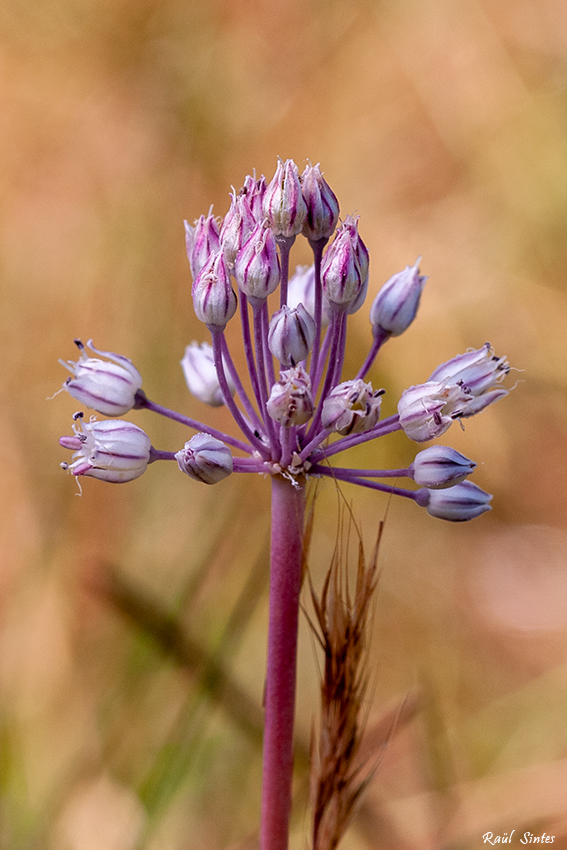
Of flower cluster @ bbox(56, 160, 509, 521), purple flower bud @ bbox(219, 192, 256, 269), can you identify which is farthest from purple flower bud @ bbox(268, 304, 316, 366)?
purple flower bud @ bbox(219, 192, 256, 269)

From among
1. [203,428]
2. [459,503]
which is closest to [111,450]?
[203,428]

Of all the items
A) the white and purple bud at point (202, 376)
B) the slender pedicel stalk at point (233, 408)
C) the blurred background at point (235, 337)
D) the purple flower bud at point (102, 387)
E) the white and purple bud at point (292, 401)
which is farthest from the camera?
the blurred background at point (235, 337)

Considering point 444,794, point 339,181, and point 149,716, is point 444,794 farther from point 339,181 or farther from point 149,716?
point 339,181

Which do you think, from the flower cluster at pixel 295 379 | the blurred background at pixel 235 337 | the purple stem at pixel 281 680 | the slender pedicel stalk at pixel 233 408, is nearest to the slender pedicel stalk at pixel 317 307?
the flower cluster at pixel 295 379

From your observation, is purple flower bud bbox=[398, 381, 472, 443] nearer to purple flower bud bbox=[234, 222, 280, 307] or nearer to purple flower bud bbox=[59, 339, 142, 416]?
purple flower bud bbox=[234, 222, 280, 307]

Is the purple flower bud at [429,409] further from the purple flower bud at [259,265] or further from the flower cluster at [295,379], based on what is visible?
the purple flower bud at [259,265]

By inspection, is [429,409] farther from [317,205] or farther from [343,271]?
[317,205]
